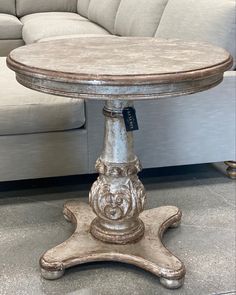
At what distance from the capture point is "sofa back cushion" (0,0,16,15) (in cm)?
385

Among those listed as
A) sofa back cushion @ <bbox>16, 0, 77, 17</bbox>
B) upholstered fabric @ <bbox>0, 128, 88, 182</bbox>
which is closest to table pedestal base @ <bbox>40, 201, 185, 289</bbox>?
upholstered fabric @ <bbox>0, 128, 88, 182</bbox>

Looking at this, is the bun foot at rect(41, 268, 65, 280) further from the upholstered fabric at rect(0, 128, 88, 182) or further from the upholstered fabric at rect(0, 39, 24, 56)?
the upholstered fabric at rect(0, 39, 24, 56)

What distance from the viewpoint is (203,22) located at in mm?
1795

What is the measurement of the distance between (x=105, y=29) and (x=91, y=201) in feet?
5.85

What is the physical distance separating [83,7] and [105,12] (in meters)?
0.77

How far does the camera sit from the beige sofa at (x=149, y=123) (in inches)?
67.3

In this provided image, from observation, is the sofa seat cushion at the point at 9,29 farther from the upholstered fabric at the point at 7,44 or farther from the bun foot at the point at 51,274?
the bun foot at the point at 51,274

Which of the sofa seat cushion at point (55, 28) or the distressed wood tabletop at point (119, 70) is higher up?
the distressed wood tabletop at point (119, 70)

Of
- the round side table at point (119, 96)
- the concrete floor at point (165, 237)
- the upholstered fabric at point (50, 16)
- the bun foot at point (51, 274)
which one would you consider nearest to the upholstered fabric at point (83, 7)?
the upholstered fabric at point (50, 16)

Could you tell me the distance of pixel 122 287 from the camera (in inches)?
54.3

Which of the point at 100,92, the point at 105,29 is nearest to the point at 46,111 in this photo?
the point at 100,92

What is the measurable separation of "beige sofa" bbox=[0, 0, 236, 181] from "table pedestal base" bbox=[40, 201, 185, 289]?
33 centimetres

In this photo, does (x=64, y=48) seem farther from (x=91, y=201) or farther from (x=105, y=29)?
(x=105, y=29)

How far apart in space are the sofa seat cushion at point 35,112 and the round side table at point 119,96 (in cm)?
27
